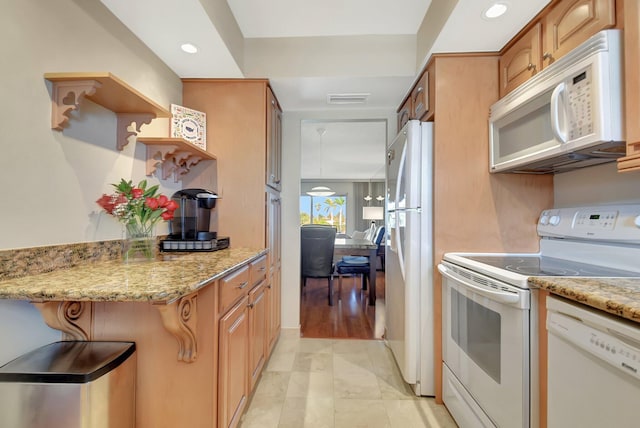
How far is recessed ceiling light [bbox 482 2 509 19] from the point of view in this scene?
1.38 m

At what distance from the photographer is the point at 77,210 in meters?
1.25

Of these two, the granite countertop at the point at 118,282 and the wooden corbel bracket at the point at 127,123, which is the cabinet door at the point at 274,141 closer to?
the wooden corbel bracket at the point at 127,123

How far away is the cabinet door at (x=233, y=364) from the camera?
1216 mm

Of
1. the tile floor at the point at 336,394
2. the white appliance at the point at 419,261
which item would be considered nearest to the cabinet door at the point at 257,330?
the tile floor at the point at 336,394

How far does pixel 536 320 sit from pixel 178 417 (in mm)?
1414

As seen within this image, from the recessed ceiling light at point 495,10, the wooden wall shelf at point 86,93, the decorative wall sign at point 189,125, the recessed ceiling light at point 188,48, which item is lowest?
the wooden wall shelf at point 86,93

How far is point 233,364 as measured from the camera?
1.36 metres

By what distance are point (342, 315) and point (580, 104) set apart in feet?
9.25

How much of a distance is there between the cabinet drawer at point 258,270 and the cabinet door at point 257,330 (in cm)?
5

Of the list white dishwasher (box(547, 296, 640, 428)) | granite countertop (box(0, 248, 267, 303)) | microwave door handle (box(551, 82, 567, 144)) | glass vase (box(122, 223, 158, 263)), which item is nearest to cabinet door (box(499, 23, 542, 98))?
microwave door handle (box(551, 82, 567, 144))

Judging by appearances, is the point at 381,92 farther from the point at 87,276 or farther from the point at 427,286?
the point at 87,276

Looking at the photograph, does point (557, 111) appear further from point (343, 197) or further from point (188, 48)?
point (343, 197)

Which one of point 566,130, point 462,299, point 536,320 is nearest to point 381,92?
point 566,130

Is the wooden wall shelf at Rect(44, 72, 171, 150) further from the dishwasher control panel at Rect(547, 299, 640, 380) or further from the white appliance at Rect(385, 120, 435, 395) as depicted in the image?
the dishwasher control panel at Rect(547, 299, 640, 380)
